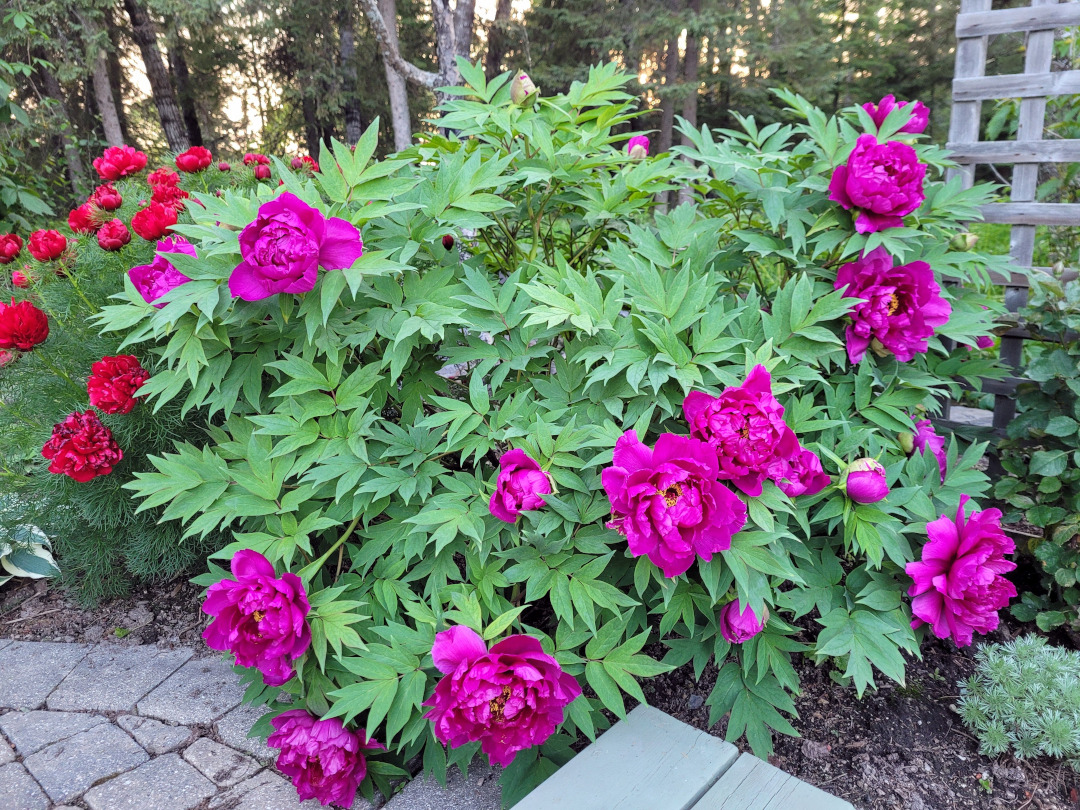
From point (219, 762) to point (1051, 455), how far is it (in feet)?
8.54

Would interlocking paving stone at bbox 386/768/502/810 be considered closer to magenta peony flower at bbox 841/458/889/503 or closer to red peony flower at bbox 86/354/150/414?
magenta peony flower at bbox 841/458/889/503

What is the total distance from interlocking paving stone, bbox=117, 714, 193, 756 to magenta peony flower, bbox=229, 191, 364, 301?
4.37 feet

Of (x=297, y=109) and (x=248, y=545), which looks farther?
(x=297, y=109)

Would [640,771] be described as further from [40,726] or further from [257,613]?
[40,726]

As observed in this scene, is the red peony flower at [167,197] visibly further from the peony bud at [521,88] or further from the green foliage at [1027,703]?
the green foliage at [1027,703]

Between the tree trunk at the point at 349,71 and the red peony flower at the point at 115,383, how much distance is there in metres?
10.5

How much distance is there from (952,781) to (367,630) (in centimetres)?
149

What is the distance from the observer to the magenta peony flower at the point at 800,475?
131 centimetres

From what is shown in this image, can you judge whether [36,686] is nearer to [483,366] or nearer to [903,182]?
[483,366]

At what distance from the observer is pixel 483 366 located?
5.16ft

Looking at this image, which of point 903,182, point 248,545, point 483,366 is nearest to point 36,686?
point 248,545

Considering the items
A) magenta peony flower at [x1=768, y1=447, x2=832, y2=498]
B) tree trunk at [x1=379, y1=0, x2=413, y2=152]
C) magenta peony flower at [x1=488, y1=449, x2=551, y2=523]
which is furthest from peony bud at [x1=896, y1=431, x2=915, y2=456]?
tree trunk at [x1=379, y1=0, x2=413, y2=152]

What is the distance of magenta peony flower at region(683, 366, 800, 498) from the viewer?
121 centimetres

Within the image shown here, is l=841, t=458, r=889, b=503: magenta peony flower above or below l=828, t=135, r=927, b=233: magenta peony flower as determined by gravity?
below
